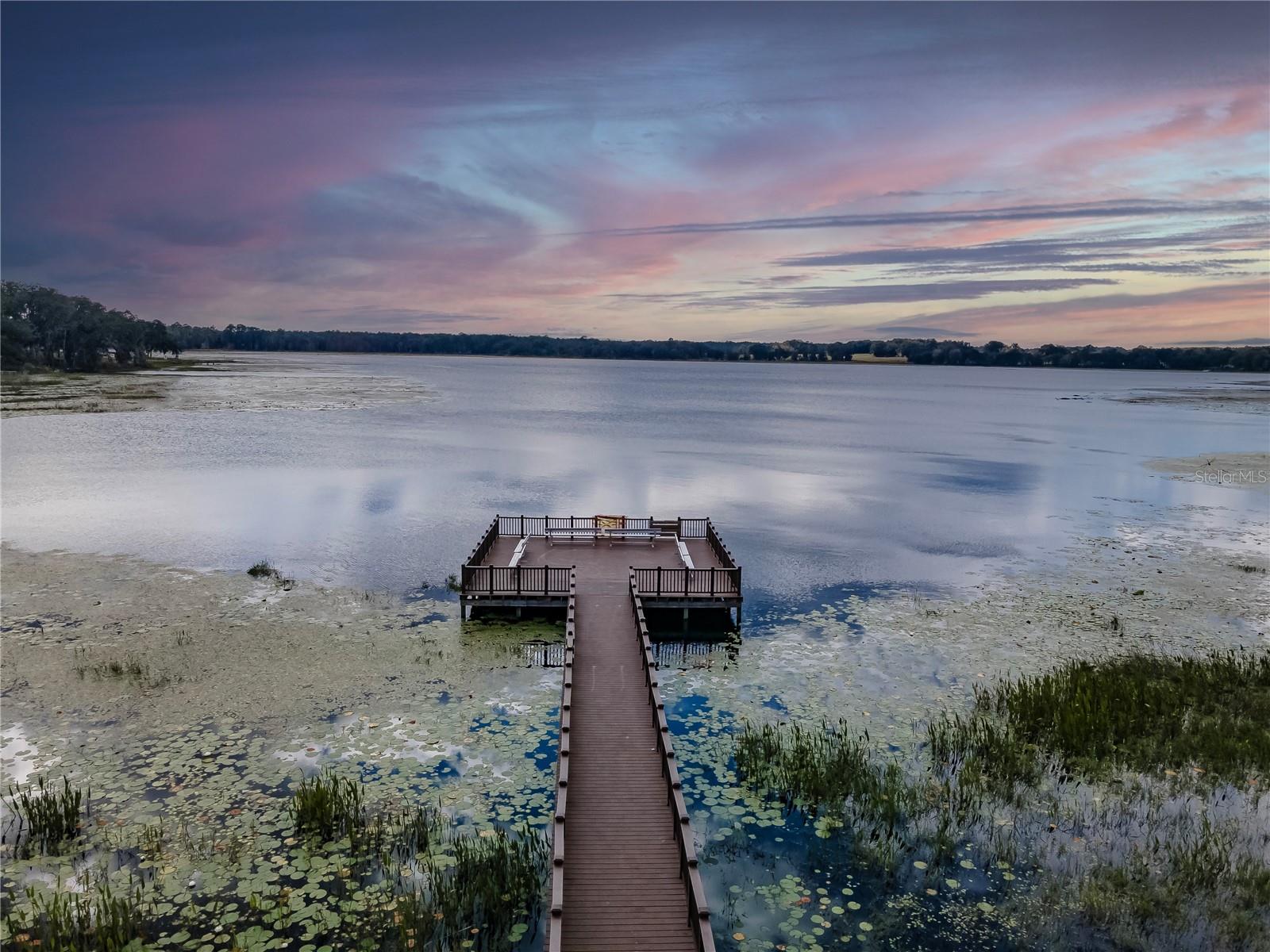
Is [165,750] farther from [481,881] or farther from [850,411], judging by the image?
[850,411]

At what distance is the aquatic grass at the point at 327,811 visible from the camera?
12859 mm

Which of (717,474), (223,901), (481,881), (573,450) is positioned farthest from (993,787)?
(573,450)

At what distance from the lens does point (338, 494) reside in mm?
43906

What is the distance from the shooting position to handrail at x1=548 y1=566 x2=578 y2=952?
32.1ft

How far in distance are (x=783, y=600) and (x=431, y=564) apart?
12.8 metres

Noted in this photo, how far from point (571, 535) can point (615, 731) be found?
563 inches

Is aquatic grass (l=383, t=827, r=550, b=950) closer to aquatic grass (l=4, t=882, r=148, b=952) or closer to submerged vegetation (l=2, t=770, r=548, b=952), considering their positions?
submerged vegetation (l=2, t=770, r=548, b=952)

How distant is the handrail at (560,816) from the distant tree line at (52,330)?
120 meters

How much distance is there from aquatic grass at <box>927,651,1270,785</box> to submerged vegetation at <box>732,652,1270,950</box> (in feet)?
0.12

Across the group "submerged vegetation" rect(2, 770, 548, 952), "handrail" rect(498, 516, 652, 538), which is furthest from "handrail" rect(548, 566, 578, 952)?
"handrail" rect(498, 516, 652, 538)

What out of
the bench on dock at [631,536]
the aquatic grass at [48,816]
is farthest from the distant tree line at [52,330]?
the aquatic grass at [48,816]

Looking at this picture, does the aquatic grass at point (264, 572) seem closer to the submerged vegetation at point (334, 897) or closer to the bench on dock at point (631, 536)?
the bench on dock at point (631, 536)

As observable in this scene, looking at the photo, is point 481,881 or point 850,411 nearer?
point 481,881

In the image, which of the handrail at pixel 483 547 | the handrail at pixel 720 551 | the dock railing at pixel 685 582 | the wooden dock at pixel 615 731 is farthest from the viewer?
the handrail at pixel 720 551
